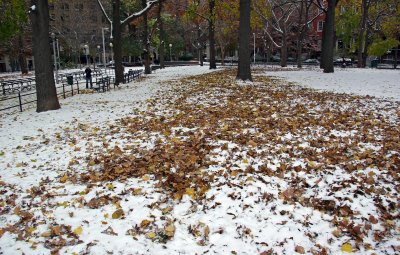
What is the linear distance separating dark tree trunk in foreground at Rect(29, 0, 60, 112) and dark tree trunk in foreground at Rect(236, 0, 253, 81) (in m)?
9.74

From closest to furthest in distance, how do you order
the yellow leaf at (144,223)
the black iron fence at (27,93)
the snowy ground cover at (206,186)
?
the snowy ground cover at (206,186)
the yellow leaf at (144,223)
the black iron fence at (27,93)

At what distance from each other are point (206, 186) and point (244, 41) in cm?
1425

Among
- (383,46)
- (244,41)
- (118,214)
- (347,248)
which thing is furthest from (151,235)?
(383,46)

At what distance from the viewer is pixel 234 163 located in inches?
240

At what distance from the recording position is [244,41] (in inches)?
714

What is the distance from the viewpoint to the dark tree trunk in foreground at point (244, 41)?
58.1 ft

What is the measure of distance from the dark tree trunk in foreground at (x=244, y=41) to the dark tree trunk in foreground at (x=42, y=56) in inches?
383

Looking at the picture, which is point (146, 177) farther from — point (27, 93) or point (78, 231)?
point (27, 93)

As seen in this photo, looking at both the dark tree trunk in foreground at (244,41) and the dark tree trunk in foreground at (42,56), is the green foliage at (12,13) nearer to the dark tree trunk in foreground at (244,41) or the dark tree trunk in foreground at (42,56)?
the dark tree trunk in foreground at (42,56)

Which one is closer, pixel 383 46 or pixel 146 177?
pixel 146 177

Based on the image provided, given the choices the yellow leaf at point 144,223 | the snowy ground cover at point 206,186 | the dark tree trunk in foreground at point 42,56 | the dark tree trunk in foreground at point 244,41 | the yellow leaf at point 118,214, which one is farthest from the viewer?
the dark tree trunk in foreground at point 244,41

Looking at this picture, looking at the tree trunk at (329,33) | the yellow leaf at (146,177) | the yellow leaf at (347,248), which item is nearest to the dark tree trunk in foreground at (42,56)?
the yellow leaf at (146,177)

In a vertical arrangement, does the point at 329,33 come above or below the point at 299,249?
above

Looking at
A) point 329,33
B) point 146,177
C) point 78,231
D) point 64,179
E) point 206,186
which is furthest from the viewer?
point 329,33
